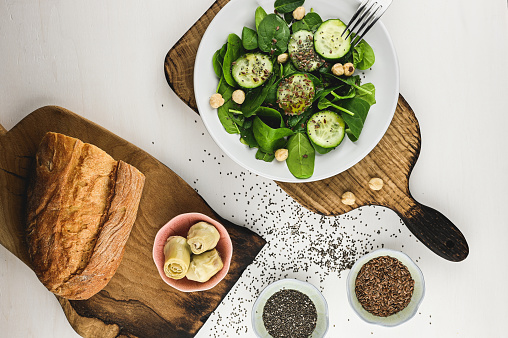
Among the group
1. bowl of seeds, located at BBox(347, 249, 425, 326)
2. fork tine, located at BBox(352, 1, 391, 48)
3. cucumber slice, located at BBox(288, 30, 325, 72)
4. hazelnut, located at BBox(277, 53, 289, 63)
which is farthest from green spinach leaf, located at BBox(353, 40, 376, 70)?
bowl of seeds, located at BBox(347, 249, 425, 326)

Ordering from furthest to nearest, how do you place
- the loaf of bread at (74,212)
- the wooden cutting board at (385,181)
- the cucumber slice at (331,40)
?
1. the wooden cutting board at (385,181)
2. the cucumber slice at (331,40)
3. the loaf of bread at (74,212)

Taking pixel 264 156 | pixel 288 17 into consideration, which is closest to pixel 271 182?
pixel 264 156

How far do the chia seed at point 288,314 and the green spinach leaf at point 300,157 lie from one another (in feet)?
1.77

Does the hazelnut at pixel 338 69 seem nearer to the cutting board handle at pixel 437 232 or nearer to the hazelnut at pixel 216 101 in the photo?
the hazelnut at pixel 216 101

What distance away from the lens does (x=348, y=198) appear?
60.0 inches

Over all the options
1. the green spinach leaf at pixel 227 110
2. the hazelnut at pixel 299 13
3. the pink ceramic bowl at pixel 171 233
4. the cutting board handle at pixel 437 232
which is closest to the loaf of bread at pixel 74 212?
the pink ceramic bowl at pixel 171 233

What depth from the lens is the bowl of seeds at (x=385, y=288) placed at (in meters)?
1.58

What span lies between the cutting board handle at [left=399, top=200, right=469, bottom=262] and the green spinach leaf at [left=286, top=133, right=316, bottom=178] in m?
0.47

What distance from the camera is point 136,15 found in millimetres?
1641

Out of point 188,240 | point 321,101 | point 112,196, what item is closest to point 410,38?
point 321,101

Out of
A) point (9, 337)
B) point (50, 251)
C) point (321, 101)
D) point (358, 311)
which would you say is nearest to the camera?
point (50, 251)

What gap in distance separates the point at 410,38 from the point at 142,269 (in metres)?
1.48

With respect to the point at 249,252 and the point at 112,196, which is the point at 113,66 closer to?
the point at 112,196

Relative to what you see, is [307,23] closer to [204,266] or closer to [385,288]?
[204,266]
